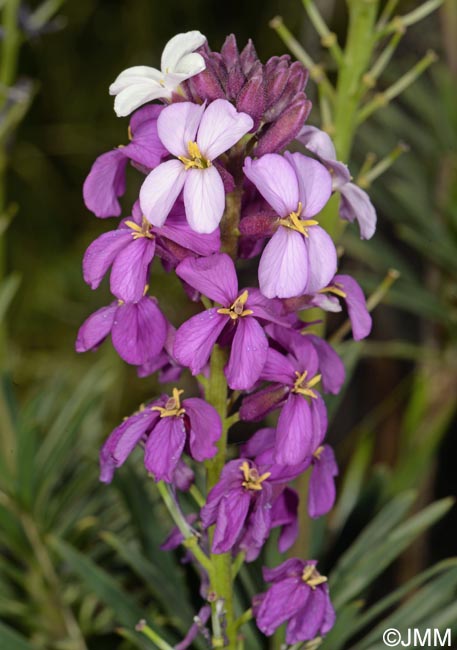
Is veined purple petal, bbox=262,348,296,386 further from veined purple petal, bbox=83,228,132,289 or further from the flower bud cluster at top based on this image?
veined purple petal, bbox=83,228,132,289

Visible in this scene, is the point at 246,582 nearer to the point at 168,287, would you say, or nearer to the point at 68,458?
the point at 68,458

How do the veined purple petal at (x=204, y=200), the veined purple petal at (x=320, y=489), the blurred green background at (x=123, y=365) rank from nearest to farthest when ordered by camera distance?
the veined purple petal at (x=204, y=200) < the veined purple petal at (x=320, y=489) < the blurred green background at (x=123, y=365)

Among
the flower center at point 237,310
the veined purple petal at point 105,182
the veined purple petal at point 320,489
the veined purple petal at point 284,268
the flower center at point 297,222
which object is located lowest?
the veined purple petal at point 320,489

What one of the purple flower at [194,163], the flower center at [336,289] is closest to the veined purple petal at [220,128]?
the purple flower at [194,163]

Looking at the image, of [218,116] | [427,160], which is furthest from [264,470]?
[427,160]

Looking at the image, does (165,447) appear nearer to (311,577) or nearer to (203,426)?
(203,426)

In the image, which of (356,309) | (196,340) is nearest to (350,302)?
(356,309)

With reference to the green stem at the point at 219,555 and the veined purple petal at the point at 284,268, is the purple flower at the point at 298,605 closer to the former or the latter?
the green stem at the point at 219,555
